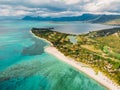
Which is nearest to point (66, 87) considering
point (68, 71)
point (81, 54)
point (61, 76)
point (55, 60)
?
point (61, 76)

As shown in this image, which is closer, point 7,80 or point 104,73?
point 7,80

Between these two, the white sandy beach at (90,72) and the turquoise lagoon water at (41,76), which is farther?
the white sandy beach at (90,72)

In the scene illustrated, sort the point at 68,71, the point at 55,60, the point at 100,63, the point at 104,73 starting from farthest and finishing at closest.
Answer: the point at 55,60 < the point at 100,63 < the point at 68,71 < the point at 104,73

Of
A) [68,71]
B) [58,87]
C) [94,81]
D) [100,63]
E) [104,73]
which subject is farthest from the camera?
[100,63]

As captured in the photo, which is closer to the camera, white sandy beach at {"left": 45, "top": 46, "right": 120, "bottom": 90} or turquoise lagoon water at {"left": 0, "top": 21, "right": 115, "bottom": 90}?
turquoise lagoon water at {"left": 0, "top": 21, "right": 115, "bottom": 90}

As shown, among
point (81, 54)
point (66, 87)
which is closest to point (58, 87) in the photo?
point (66, 87)

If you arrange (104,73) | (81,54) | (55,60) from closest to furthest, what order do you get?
1. (104,73)
2. (55,60)
3. (81,54)

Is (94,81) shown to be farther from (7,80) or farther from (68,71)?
(7,80)

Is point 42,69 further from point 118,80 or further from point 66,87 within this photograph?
point 118,80

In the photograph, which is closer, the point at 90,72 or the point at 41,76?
the point at 41,76
